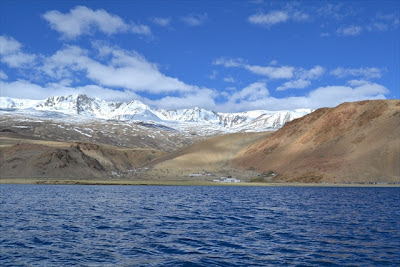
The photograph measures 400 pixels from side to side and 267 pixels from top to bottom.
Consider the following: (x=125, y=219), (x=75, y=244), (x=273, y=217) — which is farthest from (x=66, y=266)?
(x=273, y=217)

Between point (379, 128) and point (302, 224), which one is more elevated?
point (379, 128)

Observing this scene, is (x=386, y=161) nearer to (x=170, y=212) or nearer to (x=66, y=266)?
(x=170, y=212)

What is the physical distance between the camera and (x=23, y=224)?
4516cm

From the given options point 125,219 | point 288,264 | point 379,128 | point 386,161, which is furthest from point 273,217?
point 379,128

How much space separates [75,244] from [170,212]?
26.2 m

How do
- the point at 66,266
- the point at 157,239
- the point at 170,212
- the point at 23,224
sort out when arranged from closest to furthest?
the point at 66,266 < the point at 157,239 < the point at 23,224 < the point at 170,212

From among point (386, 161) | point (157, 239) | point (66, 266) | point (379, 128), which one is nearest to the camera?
point (66, 266)

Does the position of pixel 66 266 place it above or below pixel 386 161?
below

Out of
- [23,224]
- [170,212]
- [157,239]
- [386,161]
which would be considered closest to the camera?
[157,239]

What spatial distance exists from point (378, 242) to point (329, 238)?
3968mm

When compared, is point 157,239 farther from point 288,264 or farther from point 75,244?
point 288,264

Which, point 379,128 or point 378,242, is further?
point 379,128

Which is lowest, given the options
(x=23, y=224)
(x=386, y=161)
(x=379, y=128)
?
(x=23, y=224)

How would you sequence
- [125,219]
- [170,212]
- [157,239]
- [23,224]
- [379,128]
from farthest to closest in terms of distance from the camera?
[379,128] < [170,212] < [125,219] < [23,224] < [157,239]
